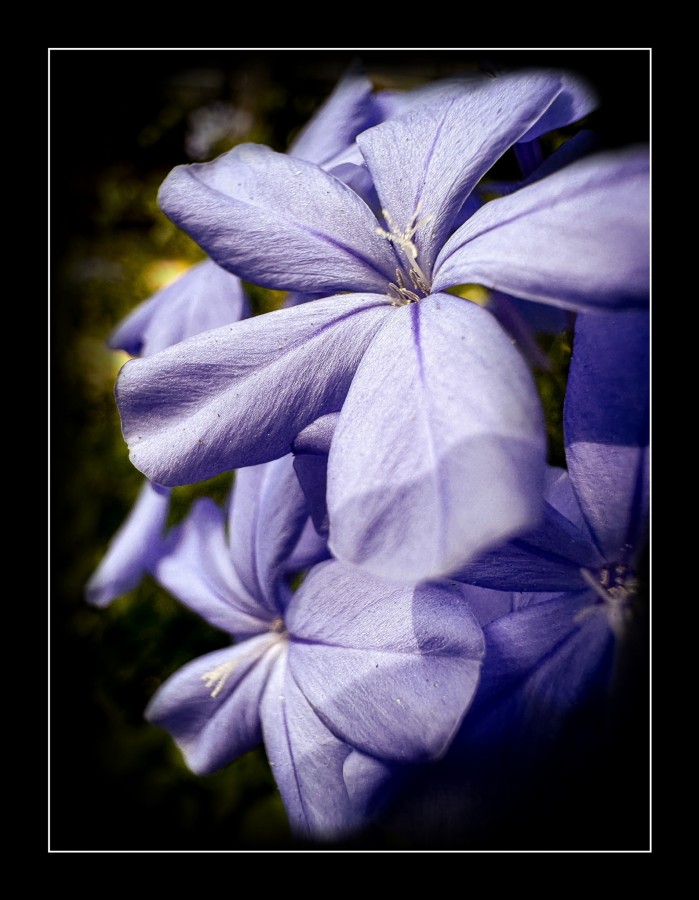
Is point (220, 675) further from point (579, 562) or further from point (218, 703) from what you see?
point (579, 562)

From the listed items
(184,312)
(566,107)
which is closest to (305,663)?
(184,312)

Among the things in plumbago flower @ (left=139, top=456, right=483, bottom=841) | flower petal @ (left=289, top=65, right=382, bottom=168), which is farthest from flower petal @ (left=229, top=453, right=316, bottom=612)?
flower petal @ (left=289, top=65, right=382, bottom=168)

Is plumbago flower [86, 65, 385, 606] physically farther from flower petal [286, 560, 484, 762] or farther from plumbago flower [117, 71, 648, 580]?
flower petal [286, 560, 484, 762]

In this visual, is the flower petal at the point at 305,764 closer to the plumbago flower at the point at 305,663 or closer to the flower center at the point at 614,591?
the plumbago flower at the point at 305,663

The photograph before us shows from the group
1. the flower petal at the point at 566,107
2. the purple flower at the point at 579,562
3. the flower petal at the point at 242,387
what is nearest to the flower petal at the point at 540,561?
the purple flower at the point at 579,562

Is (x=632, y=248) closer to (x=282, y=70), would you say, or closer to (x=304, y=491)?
(x=304, y=491)

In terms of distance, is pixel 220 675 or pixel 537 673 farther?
pixel 220 675

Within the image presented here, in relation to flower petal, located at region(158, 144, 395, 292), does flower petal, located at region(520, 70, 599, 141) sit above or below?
above
